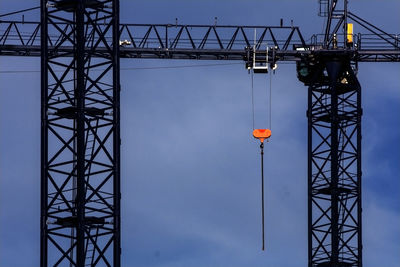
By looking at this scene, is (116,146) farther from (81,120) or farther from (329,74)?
(329,74)

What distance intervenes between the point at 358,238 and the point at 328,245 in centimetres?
199

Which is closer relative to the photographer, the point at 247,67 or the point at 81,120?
the point at 81,120

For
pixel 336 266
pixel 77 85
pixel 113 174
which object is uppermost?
pixel 77 85

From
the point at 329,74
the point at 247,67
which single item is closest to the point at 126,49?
the point at 247,67

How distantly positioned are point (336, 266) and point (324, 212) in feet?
12.0

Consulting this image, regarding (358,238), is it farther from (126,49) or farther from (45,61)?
(45,61)

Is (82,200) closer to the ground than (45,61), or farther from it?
closer to the ground

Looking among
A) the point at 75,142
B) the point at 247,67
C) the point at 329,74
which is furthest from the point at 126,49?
the point at 75,142

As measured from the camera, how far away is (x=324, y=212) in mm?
88250

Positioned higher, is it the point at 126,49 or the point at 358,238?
the point at 126,49

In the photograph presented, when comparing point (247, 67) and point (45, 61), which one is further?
point (247, 67)

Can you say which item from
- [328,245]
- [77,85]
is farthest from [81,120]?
[328,245]

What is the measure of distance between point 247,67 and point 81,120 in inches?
917

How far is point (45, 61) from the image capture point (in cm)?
6881
